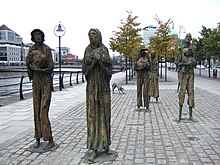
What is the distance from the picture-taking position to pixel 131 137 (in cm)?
682

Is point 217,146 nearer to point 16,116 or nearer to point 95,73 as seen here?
point 95,73

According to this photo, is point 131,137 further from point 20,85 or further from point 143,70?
point 20,85

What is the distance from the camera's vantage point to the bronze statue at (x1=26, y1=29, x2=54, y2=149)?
570 centimetres

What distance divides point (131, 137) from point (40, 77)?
2.55 meters

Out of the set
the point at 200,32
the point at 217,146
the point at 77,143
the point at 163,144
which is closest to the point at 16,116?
the point at 77,143

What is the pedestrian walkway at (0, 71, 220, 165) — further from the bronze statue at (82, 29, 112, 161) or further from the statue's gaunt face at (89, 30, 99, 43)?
the statue's gaunt face at (89, 30, 99, 43)

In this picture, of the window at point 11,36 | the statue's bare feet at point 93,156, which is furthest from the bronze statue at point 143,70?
the window at point 11,36

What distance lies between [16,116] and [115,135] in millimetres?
4153

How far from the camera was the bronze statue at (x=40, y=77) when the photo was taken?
5.70m

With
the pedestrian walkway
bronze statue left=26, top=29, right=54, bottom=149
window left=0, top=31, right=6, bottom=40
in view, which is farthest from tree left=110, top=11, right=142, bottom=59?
window left=0, top=31, right=6, bottom=40

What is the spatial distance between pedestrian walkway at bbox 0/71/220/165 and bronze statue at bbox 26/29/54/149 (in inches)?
25.0

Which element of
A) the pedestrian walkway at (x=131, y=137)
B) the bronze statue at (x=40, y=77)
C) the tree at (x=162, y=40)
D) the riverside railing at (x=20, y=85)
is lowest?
the pedestrian walkway at (x=131, y=137)

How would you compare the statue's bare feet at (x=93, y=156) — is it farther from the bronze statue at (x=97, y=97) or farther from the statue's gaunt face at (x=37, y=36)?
the statue's gaunt face at (x=37, y=36)

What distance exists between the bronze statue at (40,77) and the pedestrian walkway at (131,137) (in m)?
0.63
